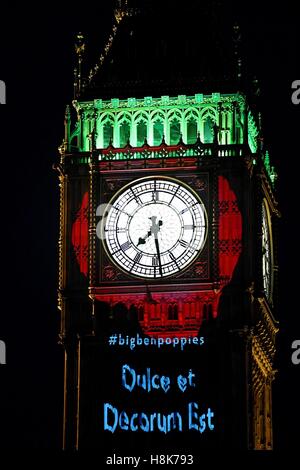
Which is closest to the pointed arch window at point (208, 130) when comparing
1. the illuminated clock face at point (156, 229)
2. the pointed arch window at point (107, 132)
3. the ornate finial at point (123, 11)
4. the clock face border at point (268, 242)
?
the illuminated clock face at point (156, 229)

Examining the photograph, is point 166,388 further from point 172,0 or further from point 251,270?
point 172,0

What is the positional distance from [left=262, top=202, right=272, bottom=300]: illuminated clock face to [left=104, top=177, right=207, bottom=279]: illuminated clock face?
3605 mm

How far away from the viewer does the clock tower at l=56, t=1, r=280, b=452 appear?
93.0 metres

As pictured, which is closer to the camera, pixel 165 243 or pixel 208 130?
pixel 165 243

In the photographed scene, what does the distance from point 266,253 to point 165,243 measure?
552 centimetres

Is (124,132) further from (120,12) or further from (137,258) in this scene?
(120,12)

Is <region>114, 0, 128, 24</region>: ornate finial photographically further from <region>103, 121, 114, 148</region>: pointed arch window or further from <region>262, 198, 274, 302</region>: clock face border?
<region>262, 198, 274, 302</region>: clock face border

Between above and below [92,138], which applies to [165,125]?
above

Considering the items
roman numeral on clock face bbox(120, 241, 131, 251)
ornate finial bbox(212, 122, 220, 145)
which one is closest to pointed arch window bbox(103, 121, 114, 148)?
ornate finial bbox(212, 122, 220, 145)

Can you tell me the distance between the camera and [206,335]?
306ft

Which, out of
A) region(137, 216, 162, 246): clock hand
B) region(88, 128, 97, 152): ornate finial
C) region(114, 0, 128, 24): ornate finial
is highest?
region(114, 0, 128, 24): ornate finial

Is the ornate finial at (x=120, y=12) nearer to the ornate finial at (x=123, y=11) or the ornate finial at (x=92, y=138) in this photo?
the ornate finial at (x=123, y=11)

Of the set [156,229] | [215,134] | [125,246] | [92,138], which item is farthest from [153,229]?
[92,138]

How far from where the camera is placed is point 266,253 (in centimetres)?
9781
